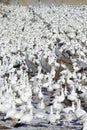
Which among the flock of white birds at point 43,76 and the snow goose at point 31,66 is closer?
the flock of white birds at point 43,76

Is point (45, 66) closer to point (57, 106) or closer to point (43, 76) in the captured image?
point (43, 76)

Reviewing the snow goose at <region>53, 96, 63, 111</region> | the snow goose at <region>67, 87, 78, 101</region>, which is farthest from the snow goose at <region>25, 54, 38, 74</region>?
the snow goose at <region>53, 96, 63, 111</region>

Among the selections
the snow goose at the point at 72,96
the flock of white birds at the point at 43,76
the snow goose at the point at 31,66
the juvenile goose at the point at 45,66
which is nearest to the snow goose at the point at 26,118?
the flock of white birds at the point at 43,76

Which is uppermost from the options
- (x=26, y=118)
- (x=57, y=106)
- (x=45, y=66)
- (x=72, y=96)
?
(x=45, y=66)

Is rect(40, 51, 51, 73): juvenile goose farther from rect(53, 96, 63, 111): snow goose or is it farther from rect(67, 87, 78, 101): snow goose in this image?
rect(53, 96, 63, 111): snow goose

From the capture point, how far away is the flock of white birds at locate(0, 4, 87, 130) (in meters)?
8.65

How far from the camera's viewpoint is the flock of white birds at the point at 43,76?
340 inches

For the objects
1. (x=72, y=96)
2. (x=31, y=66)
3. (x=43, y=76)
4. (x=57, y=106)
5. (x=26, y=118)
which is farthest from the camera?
(x=31, y=66)

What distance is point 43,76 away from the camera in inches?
462

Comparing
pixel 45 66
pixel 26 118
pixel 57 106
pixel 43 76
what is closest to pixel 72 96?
pixel 57 106

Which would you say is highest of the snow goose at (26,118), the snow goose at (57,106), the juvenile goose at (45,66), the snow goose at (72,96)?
the juvenile goose at (45,66)

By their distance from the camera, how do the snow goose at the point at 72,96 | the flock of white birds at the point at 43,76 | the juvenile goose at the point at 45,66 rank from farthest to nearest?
the juvenile goose at the point at 45,66, the snow goose at the point at 72,96, the flock of white birds at the point at 43,76

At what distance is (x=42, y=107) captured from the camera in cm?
927

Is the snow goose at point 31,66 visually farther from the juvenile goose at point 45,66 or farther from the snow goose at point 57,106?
the snow goose at point 57,106
